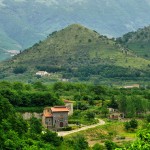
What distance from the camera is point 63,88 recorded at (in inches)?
5512

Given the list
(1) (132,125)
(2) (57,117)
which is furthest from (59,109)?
(1) (132,125)

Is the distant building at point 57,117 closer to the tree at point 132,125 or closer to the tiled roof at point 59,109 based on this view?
the tiled roof at point 59,109

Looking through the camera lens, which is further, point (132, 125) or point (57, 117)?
point (57, 117)

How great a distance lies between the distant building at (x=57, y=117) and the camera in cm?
9738

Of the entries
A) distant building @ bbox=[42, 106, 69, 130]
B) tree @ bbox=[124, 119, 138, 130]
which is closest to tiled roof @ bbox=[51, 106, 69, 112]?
distant building @ bbox=[42, 106, 69, 130]

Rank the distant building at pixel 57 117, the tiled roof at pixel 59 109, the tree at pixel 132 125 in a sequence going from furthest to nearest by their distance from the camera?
the tiled roof at pixel 59 109 < the distant building at pixel 57 117 < the tree at pixel 132 125

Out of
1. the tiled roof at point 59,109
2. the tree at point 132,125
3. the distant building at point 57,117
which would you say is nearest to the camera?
the tree at point 132,125

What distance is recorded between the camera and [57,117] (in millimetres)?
97500

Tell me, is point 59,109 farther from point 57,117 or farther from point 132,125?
point 132,125

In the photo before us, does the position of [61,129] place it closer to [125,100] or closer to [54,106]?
[54,106]

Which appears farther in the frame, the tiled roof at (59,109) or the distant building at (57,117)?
the tiled roof at (59,109)

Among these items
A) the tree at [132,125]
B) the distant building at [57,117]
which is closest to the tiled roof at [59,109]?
the distant building at [57,117]

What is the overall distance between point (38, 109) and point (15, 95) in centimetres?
575

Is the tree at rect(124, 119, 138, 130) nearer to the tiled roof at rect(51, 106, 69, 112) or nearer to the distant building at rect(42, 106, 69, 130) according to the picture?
the distant building at rect(42, 106, 69, 130)
